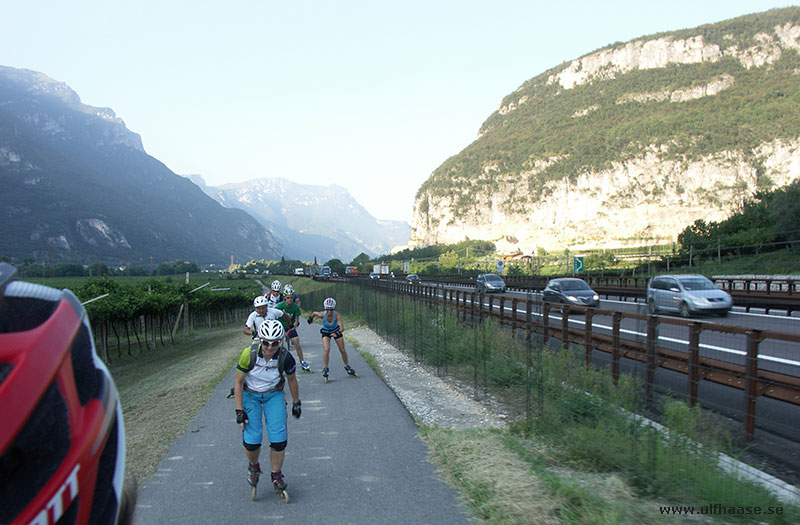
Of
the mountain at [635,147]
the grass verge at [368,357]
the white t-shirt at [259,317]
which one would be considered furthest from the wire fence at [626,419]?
the mountain at [635,147]

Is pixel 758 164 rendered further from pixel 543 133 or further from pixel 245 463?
pixel 245 463

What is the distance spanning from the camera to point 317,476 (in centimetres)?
652

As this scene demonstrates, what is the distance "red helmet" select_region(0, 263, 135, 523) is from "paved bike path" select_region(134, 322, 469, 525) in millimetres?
4205

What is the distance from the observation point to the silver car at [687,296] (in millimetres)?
20328

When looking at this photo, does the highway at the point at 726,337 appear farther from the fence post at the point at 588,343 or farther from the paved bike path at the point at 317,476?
the paved bike path at the point at 317,476

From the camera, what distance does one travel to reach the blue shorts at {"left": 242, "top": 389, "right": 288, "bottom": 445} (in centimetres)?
601

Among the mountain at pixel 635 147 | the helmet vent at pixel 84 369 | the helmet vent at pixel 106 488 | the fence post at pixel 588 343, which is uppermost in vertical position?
the mountain at pixel 635 147

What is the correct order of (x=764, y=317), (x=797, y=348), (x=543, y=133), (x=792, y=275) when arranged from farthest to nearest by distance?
(x=543, y=133), (x=792, y=275), (x=764, y=317), (x=797, y=348)

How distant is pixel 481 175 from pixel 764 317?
158449mm

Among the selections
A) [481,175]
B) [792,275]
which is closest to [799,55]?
[481,175]

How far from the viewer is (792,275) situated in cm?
2706

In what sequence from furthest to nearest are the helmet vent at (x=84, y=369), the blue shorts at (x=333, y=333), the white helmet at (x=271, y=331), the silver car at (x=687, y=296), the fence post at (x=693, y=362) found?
the silver car at (x=687, y=296) → the blue shorts at (x=333, y=333) → the white helmet at (x=271, y=331) → the fence post at (x=693, y=362) → the helmet vent at (x=84, y=369)

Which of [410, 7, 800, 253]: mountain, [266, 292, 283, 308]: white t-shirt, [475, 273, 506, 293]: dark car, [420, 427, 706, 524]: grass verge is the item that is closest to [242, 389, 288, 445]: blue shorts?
[420, 427, 706, 524]: grass verge

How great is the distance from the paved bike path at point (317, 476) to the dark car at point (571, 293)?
15.6m
